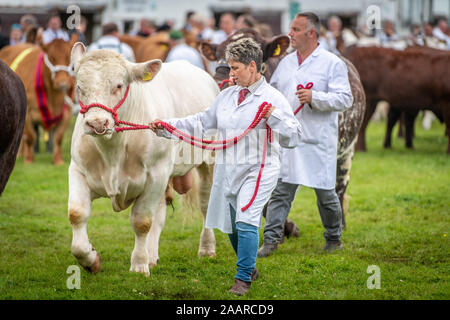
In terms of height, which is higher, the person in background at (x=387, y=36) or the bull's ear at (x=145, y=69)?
the bull's ear at (x=145, y=69)

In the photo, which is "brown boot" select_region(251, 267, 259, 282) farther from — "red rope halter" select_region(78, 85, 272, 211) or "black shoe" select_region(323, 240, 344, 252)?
"black shoe" select_region(323, 240, 344, 252)

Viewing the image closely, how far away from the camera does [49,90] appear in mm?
11969

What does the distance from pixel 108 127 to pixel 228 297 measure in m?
1.52

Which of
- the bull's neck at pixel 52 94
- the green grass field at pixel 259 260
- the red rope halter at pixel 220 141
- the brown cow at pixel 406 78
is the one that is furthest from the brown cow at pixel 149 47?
the red rope halter at pixel 220 141

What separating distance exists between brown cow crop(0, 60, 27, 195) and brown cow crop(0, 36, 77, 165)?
604 cm

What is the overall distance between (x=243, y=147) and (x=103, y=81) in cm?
114

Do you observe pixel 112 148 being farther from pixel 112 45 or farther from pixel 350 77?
pixel 112 45

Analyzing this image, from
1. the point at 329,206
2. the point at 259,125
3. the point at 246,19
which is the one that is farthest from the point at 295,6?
the point at 259,125

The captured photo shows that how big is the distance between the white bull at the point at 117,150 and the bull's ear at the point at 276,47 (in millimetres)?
1445

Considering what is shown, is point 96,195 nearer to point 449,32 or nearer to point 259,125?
point 259,125

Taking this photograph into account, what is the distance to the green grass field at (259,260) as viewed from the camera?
17.5 feet

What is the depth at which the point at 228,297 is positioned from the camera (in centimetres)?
506

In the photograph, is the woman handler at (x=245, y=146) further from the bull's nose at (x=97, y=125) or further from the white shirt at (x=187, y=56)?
the white shirt at (x=187, y=56)

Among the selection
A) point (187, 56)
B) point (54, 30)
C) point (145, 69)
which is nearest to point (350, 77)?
point (145, 69)
